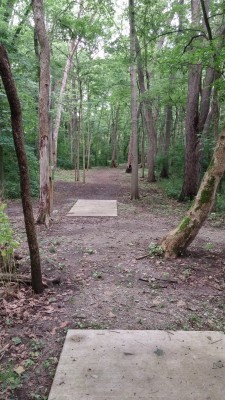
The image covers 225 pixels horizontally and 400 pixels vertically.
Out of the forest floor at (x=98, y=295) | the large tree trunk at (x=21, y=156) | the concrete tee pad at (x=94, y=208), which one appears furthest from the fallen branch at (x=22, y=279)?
the concrete tee pad at (x=94, y=208)

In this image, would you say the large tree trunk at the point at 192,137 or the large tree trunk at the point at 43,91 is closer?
the large tree trunk at the point at 43,91

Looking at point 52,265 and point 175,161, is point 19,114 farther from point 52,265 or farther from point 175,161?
point 175,161

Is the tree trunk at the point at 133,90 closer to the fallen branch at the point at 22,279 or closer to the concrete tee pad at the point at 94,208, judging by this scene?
the concrete tee pad at the point at 94,208

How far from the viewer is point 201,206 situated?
4547 mm

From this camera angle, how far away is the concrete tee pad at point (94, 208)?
27.2 feet

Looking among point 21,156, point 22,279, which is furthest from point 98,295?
point 21,156

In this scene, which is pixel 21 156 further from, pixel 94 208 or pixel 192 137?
pixel 192 137

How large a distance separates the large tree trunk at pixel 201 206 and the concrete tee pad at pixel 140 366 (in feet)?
6.53

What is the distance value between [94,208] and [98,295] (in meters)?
5.63

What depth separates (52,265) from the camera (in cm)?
444

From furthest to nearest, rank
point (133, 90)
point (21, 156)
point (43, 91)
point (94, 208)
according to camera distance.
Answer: point (133, 90), point (94, 208), point (43, 91), point (21, 156)

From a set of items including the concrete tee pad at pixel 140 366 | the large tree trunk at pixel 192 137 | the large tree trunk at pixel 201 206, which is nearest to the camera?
the concrete tee pad at pixel 140 366

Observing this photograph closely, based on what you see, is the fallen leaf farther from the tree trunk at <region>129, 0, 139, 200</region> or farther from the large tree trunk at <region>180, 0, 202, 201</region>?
the large tree trunk at <region>180, 0, 202, 201</region>

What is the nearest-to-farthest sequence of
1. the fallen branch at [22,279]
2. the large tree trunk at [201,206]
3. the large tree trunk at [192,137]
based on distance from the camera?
the fallen branch at [22,279]
the large tree trunk at [201,206]
the large tree trunk at [192,137]
